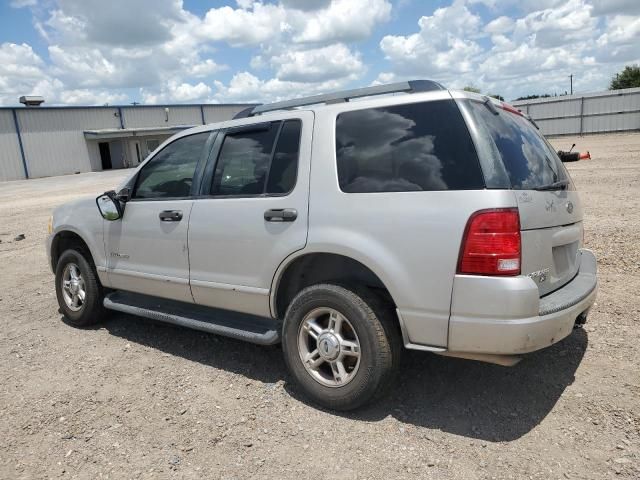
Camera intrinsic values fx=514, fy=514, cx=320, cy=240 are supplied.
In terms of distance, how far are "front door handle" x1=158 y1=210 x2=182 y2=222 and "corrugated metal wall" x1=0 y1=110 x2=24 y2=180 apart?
37.9 m

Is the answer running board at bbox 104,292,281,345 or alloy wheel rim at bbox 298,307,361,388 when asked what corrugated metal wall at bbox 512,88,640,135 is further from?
alloy wheel rim at bbox 298,307,361,388

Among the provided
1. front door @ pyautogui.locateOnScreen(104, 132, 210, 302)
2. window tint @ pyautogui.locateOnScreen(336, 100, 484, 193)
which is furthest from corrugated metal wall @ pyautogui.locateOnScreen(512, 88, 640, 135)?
window tint @ pyautogui.locateOnScreen(336, 100, 484, 193)

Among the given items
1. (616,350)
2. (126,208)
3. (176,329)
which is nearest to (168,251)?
(126,208)

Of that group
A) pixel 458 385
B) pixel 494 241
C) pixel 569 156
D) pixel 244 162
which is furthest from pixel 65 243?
pixel 569 156

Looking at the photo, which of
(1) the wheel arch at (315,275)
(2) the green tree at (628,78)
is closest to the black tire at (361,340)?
(1) the wheel arch at (315,275)

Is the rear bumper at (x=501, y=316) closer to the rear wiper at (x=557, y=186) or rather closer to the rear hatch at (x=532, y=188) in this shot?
the rear hatch at (x=532, y=188)

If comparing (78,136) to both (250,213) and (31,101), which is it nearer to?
(31,101)

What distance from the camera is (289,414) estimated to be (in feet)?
11.1

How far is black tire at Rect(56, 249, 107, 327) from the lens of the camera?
16.4ft

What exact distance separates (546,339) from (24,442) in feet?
10.6

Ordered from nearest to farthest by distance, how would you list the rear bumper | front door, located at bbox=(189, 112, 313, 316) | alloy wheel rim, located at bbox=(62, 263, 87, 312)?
the rear bumper
front door, located at bbox=(189, 112, 313, 316)
alloy wheel rim, located at bbox=(62, 263, 87, 312)

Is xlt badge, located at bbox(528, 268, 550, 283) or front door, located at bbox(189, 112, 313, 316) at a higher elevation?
front door, located at bbox(189, 112, 313, 316)

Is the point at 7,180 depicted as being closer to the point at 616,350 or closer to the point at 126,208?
the point at 126,208

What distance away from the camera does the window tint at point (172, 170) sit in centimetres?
423
